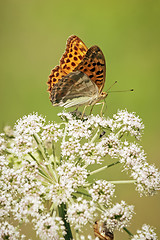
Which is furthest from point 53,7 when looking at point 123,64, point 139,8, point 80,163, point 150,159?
point 80,163

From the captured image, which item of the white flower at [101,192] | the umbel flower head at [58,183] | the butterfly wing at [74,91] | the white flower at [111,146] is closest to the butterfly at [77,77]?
the butterfly wing at [74,91]

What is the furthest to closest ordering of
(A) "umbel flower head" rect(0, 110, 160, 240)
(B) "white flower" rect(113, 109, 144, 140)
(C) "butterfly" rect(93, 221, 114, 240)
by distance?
(B) "white flower" rect(113, 109, 144, 140) → (A) "umbel flower head" rect(0, 110, 160, 240) → (C) "butterfly" rect(93, 221, 114, 240)

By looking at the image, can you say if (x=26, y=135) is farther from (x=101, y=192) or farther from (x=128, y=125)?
(x=128, y=125)

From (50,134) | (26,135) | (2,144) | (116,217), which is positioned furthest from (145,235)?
(2,144)

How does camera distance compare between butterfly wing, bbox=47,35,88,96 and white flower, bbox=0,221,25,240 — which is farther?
butterfly wing, bbox=47,35,88,96

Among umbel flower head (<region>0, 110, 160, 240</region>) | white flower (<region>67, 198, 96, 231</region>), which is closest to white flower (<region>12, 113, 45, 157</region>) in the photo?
umbel flower head (<region>0, 110, 160, 240</region>)

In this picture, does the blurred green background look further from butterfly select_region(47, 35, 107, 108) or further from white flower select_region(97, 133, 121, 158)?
white flower select_region(97, 133, 121, 158)
